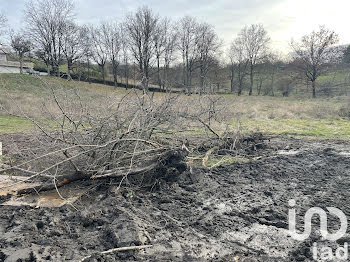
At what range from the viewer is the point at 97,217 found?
10.8 ft

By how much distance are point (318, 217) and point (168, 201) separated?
211cm

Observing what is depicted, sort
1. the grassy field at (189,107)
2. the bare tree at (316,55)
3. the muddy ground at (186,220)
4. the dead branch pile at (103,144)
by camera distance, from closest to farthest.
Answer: the muddy ground at (186,220) < the dead branch pile at (103,144) < the grassy field at (189,107) < the bare tree at (316,55)

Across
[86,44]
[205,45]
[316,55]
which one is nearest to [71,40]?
[86,44]

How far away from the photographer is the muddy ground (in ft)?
→ 8.65

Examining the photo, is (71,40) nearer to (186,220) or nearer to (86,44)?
(86,44)

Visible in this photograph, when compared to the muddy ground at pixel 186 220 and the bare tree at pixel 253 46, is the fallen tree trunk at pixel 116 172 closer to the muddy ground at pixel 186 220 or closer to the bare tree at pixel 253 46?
the muddy ground at pixel 186 220

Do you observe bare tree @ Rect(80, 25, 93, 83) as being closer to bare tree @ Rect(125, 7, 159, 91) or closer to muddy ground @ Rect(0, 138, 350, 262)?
bare tree @ Rect(125, 7, 159, 91)

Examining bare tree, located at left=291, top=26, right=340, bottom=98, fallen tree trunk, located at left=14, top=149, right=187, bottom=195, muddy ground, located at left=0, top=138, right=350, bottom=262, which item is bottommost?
muddy ground, located at left=0, top=138, right=350, bottom=262

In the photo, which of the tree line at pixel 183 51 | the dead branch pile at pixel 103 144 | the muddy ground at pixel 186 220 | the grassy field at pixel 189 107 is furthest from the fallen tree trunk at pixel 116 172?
the tree line at pixel 183 51

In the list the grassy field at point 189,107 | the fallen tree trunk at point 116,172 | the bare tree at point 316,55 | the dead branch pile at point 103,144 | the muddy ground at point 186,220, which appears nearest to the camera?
the muddy ground at point 186,220

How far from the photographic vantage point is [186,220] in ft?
10.8

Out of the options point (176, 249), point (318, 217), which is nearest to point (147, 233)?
point (176, 249)

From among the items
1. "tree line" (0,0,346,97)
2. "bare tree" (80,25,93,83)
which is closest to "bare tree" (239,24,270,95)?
"tree line" (0,0,346,97)

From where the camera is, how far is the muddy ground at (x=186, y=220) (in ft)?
8.65
